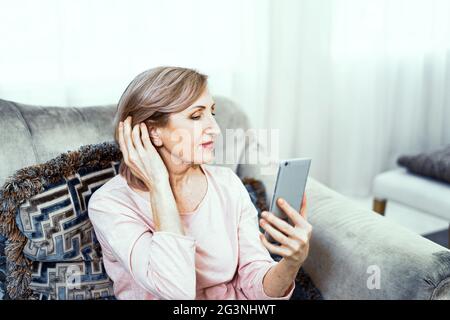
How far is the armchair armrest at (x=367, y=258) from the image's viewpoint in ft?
3.51

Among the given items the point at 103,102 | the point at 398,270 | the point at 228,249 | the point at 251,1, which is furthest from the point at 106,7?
the point at 398,270

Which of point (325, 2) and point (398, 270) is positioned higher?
point (325, 2)

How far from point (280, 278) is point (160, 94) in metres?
0.43

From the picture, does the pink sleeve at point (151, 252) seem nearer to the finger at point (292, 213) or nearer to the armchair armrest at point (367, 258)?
the finger at point (292, 213)

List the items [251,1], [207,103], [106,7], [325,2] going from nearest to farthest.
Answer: [207,103] → [106,7] → [251,1] → [325,2]

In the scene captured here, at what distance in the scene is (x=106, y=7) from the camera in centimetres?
154

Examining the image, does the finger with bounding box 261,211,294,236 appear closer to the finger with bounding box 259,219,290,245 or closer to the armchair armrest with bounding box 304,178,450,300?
the finger with bounding box 259,219,290,245

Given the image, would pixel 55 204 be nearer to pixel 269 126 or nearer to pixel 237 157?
pixel 237 157

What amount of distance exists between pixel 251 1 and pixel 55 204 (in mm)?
1160

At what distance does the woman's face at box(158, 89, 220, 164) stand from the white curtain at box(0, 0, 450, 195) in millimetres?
691

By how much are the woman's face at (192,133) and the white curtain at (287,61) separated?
691 mm

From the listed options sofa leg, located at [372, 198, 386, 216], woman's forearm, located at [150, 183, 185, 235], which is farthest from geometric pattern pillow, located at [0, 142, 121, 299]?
sofa leg, located at [372, 198, 386, 216]

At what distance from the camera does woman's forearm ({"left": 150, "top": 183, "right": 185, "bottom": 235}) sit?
0.93m

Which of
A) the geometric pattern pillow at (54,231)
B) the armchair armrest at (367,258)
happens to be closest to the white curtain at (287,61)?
the geometric pattern pillow at (54,231)
